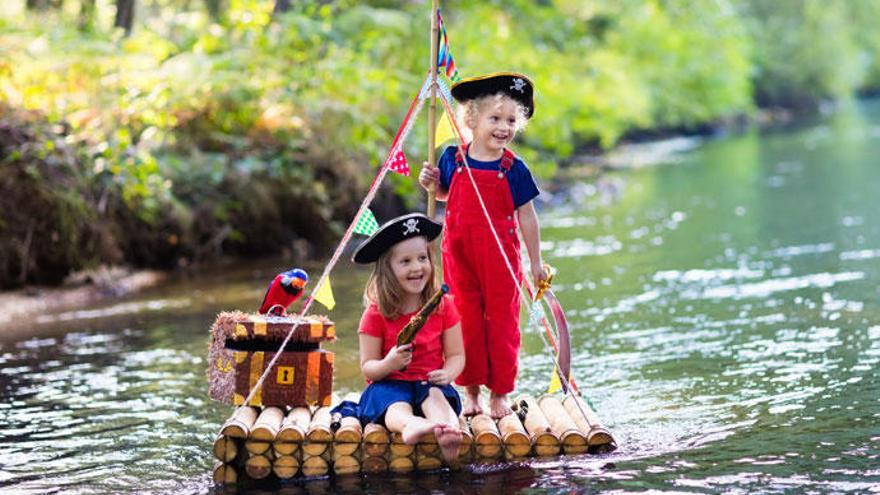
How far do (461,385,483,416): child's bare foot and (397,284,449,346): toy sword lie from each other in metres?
0.74

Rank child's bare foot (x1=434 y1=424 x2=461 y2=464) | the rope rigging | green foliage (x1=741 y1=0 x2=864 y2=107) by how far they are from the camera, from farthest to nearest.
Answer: green foliage (x1=741 y1=0 x2=864 y2=107) < the rope rigging < child's bare foot (x1=434 y1=424 x2=461 y2=464)

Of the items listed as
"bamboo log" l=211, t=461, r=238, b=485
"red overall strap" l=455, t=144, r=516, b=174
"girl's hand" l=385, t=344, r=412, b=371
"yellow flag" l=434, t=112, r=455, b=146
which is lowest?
"bamboo log" l=211, t=461, r=238, b=485

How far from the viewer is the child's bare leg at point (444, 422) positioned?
5527 millimetres

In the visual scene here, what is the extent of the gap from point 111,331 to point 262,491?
5.07 metres

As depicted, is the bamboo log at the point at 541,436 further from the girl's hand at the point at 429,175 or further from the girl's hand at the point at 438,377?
the girl's hand at the point at 429,175

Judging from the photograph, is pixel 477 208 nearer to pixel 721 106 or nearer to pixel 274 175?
pixel 274 175

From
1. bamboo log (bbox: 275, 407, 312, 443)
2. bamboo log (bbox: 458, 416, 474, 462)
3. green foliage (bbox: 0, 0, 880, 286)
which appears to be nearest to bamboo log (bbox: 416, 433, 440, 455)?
bamboo log (bbox: 458, 416, 474, 462)

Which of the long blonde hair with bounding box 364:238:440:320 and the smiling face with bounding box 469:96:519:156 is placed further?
the smiling face with bounding box 469:96:519:156

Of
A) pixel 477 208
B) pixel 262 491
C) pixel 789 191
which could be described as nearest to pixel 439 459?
pixel 262 491

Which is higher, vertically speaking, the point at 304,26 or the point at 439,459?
the point at 304,26

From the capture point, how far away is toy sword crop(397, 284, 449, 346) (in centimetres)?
575

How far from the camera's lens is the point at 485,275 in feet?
21.0

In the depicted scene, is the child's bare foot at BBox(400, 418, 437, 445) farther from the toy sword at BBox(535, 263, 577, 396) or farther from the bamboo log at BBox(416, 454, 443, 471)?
the toy sword at BBox(535, 263, 577, 396)

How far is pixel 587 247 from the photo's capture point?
14242 mm
